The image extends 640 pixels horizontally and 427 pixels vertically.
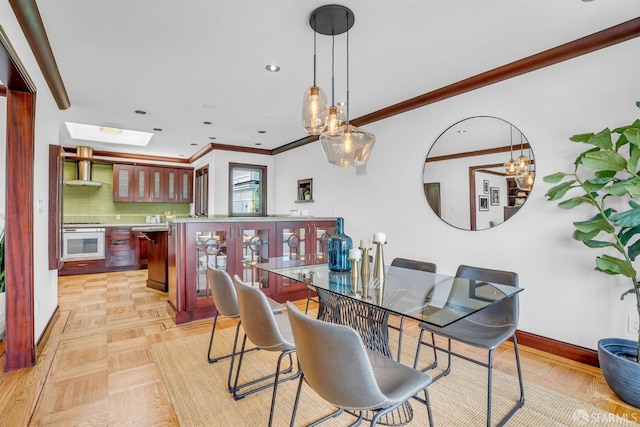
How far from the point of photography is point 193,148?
6109mm

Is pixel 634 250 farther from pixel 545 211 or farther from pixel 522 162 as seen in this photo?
pixel 522 162

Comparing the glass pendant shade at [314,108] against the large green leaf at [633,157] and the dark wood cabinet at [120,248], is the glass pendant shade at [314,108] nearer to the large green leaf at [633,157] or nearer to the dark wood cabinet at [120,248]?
the large green leaf at [633,157]

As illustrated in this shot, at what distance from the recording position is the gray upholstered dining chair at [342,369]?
1.06m

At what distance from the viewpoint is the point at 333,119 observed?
2287 millimetres

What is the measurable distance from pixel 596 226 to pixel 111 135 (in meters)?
6.70

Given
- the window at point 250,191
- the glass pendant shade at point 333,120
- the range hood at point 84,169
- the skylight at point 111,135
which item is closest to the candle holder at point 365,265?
the glass pendant shade at point 333,120

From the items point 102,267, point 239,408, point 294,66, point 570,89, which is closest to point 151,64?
point 294,66

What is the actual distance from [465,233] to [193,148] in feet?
16.9

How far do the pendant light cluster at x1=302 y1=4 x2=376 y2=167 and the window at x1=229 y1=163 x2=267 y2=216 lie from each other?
12.4ft

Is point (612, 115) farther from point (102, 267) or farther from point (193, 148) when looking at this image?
point (102, 267)

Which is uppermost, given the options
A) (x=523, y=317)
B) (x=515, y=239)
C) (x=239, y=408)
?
(x=515, y=239)

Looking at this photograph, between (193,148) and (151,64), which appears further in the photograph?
(193,148)

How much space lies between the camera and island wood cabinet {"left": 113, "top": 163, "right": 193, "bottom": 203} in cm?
645

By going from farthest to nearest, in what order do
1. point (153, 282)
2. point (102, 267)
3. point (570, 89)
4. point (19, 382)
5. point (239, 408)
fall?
point (102, 267) < point (153, 282) < point (570, 89) < point (19, 382) < point (239, 408)
